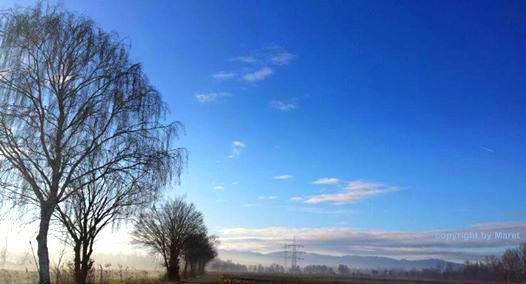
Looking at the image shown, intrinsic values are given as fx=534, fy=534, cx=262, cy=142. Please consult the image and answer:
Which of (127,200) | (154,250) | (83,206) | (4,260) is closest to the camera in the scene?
(4,260)

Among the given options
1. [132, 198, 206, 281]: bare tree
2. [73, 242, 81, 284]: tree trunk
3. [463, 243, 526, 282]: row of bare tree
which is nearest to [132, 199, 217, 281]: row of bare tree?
[132, 198, 206, 281]: bare tree

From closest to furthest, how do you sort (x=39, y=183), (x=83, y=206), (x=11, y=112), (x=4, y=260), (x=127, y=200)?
(x=11, y=112) → (x=39, y=183) → (x=4, y=260) → (x=127, y=200) → (x=83, y=206)

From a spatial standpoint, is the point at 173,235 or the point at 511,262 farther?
the point at 511,262

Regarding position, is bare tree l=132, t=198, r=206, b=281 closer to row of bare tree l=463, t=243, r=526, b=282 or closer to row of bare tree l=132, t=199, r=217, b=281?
row of bare tree l=132, t=199, r=217, b=281

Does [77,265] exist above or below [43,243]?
below

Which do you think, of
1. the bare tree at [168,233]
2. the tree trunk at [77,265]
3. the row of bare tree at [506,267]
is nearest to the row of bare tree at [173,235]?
the bare tree at [168,233]

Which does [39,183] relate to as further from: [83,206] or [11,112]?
[83,206]

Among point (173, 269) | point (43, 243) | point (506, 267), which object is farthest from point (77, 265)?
point (506, 267)

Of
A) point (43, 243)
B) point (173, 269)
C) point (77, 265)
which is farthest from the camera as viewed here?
point (173, 269)

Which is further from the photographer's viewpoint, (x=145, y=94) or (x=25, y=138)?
(x=145, y=94)

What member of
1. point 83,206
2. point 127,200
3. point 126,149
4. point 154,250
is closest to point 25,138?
point 126,149

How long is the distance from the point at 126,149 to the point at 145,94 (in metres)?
2.29

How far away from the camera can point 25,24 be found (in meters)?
18.0

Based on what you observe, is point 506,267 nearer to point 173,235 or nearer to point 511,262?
point 511,262
